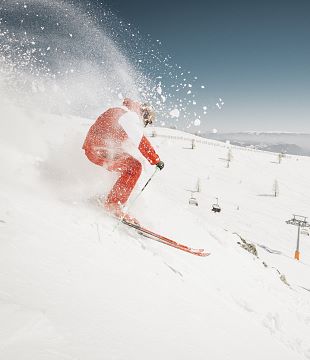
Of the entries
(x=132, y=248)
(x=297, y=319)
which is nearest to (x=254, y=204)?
(x=297, y=319)

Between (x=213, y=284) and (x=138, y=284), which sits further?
(x=213, y=284)

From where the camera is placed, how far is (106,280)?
11.6 feet

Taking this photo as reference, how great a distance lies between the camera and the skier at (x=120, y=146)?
606 centimetres

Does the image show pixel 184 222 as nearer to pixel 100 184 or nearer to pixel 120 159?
pixel 100 184

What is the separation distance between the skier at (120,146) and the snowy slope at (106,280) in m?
0.52

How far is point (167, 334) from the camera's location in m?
2.96

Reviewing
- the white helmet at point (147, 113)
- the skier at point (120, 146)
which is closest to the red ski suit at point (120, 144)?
the skier at point (120, 146)

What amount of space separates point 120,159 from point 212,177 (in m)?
36.1

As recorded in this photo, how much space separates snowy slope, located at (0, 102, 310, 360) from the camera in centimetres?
231

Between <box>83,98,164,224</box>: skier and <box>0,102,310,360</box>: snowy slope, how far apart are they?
1.71 ft

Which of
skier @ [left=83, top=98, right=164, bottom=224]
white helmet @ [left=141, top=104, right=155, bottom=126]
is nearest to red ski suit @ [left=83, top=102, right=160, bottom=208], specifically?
skier @ [left=83, top=98, right=164, bottom=224]

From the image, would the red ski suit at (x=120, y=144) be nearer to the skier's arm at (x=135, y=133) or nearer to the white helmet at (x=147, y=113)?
the skier's arm at (x=135, y=133)

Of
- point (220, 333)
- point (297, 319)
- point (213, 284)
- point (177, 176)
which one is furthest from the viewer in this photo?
point (177, 176)

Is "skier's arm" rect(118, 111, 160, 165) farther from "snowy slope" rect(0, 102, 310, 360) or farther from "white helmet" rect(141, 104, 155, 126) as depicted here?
"snowy slope" rect(0, 102, 310, 360)
